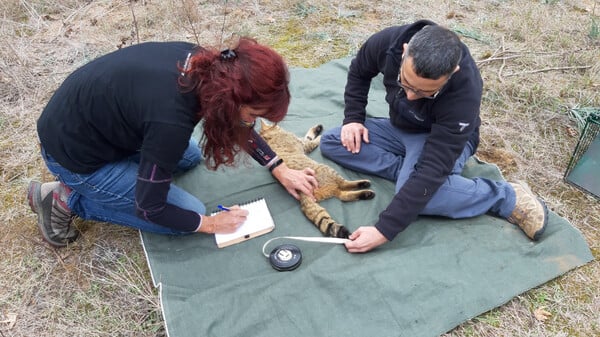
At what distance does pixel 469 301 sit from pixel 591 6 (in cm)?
604

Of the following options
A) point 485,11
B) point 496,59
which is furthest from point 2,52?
point 485,11

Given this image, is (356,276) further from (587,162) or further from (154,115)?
(587,162)

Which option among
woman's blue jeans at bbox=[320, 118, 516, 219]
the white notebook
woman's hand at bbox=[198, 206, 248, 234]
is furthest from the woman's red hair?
woman's blue jeans at bbox=[320, 118, 516, 219]

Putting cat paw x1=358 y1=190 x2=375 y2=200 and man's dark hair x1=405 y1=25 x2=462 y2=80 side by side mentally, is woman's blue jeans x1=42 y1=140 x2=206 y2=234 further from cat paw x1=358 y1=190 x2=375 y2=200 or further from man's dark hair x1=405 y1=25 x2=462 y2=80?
man's dark hair x1=405 y1=25 x2=462 y2=80

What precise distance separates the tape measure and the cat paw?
0.49m

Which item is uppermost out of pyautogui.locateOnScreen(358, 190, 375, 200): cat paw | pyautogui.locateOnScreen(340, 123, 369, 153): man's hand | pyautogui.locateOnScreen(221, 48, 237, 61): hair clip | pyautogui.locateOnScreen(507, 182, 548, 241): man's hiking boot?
pyautogui.locateOnScreen(221, 48, 237, 61): hair clip

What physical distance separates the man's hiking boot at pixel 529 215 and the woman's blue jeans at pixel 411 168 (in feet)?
0.14

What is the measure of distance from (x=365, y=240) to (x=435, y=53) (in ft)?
3.89

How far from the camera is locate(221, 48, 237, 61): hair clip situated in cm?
184

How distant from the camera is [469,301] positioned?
240cm

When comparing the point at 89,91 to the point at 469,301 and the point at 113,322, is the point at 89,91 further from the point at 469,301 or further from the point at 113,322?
the point at 469,301

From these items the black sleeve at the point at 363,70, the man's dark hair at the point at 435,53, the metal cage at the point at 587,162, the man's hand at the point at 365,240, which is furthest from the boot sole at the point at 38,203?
the metal cage at the point at 587,162

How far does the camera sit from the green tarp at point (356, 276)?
2.31 meters

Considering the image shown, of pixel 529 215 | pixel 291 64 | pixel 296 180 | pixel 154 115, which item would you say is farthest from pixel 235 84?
pixel 291 64
